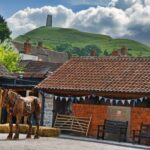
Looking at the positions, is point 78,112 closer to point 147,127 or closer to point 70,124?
point 70,124

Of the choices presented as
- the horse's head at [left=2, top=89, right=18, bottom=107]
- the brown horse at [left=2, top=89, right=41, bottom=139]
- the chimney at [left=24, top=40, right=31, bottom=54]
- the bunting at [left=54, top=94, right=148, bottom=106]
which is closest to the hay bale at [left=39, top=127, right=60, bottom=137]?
the brown horse at [left=2, top=89, right=41, bottom=139]

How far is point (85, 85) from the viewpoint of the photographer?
30.9 meters

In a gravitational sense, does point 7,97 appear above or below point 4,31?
below

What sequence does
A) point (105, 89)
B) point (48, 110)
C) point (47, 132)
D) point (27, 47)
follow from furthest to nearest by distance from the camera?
point (27, 47) → point (48, 110) → point (105, 89) → point (47, 132)

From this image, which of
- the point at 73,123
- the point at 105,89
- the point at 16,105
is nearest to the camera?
the point at 16,105

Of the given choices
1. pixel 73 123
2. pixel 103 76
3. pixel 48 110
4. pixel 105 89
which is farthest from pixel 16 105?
pixel 103 76

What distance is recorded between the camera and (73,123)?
30.6m

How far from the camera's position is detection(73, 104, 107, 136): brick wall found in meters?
29.8

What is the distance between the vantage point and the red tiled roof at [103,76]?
29.3 metres

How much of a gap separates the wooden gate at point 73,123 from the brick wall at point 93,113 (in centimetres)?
31

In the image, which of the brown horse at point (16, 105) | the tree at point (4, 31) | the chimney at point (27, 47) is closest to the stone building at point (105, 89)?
the brown horse at point (16, 105)

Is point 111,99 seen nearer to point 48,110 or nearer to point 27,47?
point 48,110

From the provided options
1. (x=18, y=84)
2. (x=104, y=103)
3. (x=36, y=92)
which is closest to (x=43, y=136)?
(x=104, y=103)

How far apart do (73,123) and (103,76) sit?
3588 millimetres
